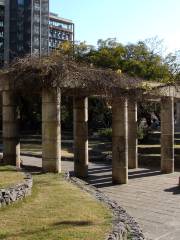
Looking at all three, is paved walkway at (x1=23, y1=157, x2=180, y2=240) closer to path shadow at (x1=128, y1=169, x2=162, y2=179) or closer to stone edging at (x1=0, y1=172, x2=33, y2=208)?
path shadow at (x1=128, y1=169, x2=162, y2=179)

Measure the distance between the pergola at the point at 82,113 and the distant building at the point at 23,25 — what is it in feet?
259

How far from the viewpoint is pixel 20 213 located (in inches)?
343

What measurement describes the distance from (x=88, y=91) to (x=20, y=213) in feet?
26.3

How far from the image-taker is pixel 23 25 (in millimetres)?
98938

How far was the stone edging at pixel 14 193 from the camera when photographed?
9195 mm

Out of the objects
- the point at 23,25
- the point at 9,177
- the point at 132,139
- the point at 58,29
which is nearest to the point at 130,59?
the point at 132,139

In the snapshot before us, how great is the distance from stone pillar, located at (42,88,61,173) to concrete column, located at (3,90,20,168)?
1.82m

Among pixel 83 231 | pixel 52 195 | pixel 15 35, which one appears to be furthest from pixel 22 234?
pixel 15 35

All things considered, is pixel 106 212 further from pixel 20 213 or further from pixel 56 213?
pixel 20 213

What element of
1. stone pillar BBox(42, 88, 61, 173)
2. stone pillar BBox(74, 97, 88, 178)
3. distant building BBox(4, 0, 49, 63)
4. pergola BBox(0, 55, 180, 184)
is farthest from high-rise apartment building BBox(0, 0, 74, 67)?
stone pillar BBox(42, 88, 61, 173)

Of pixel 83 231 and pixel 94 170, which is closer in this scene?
pixel 83 231

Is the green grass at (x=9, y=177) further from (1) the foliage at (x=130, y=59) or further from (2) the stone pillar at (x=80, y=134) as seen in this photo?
(1) the foliage at (x=130, y=59)

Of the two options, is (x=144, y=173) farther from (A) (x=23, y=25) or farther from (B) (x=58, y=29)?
(B) (x=58, y=29)

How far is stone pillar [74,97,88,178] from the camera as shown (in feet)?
58.7
